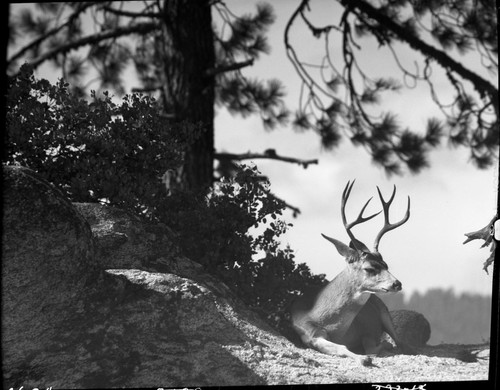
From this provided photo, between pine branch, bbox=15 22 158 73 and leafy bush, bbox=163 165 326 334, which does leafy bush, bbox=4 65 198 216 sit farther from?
pine branch, bbox=15 22 158 73

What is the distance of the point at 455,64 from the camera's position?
6895mm

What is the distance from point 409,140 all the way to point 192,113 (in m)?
2.03

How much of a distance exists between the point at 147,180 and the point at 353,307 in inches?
62.1

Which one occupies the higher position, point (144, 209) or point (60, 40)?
point (60, 40)

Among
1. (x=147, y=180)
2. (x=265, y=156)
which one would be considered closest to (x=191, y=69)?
(x=265, y=156)

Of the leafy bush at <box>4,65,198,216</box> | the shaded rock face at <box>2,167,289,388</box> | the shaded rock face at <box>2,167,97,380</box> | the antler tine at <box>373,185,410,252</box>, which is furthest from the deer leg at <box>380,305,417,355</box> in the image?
the shaded rock face at <box>2,167,97,380</box>

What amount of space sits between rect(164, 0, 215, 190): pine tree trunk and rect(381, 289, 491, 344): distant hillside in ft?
6.35

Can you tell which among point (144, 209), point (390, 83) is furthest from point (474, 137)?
point (144, 209)

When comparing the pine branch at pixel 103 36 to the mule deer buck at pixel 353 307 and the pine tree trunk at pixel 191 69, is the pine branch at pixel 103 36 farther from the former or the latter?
the mule deer buck at pixel 353 307

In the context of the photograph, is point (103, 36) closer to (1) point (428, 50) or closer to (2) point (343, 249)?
(1) point (428, 50)

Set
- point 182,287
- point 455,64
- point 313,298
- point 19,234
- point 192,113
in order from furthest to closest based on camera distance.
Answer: point 455,64 → point 192,113 → point 313,298 → point 182,287 → point 19,234

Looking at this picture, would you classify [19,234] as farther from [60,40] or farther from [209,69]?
[60,40]

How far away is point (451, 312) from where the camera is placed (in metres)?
9.60

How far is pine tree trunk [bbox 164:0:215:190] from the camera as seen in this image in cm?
633
